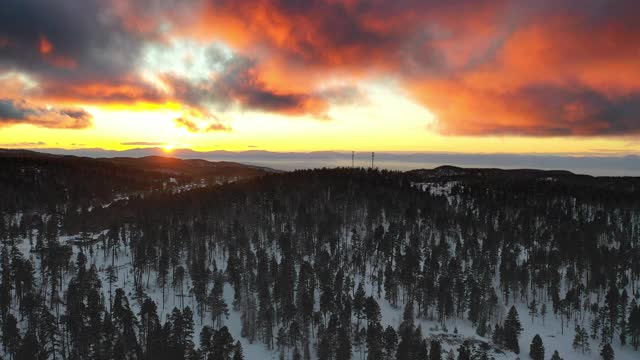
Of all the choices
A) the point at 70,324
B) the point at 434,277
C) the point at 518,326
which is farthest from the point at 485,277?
the point at 70,324

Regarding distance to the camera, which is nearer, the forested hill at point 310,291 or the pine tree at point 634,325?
the forested hill at point 310,291

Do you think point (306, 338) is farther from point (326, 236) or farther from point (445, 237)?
point (445, 237)

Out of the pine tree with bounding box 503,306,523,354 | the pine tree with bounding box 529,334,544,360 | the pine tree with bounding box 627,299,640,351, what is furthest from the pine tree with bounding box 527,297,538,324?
the pine tree with bounding box 529,334,544,360

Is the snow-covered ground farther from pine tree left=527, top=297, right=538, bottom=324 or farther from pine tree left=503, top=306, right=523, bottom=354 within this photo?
pine tree left=503, top=306, right=523, bottom=354

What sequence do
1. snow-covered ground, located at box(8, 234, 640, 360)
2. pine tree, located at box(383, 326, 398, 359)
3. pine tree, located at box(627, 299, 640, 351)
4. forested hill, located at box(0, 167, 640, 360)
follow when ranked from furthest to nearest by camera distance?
pine tree, located at box(627, 299, 640, 351) → snow-covered ground, located at box(8, 234, 640, 360) → forested hill, located at box(0, 167, 640, 360) → pine tree, located at box(383, 326, 398, 359)

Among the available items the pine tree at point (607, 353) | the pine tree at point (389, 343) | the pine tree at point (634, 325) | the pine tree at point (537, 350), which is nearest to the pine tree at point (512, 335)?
the pine tree at point (537, 350)

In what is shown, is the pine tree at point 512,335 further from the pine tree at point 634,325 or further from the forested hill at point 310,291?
the pine tree at point 634,325

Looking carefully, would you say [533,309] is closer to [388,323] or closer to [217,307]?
[388,323]

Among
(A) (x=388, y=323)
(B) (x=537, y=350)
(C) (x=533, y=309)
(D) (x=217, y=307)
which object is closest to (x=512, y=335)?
(B) (x=537, y=350)
